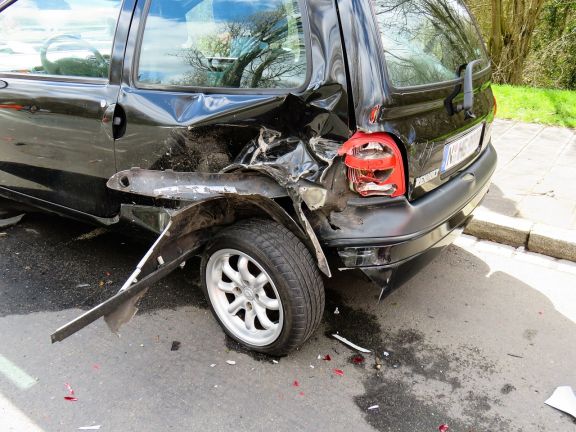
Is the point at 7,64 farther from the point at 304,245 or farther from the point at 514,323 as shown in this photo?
the point at 514,323

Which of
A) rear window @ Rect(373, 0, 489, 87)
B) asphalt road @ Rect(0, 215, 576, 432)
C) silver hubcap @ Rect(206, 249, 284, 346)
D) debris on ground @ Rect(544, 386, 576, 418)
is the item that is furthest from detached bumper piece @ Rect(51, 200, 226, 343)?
debris on ground @ Rect(544, 386, 576, 418)

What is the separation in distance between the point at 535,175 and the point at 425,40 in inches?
108

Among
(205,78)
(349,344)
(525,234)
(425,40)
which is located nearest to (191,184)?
(205,78)

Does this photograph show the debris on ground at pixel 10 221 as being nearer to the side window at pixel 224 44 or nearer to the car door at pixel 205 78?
the car door at pixel 205 78

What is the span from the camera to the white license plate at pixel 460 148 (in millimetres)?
2674

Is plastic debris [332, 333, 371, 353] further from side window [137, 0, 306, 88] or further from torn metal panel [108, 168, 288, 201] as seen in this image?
side window [137, 0, 306, 88]

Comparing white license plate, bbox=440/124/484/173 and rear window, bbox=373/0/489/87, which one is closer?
rear window, bbox=373/0/489/87

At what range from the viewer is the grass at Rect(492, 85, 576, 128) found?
6621mm

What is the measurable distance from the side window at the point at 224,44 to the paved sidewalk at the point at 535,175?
250 centimetres

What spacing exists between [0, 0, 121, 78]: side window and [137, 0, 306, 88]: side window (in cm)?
31

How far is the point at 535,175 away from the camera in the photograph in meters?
4.86

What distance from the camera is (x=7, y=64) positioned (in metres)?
3.45

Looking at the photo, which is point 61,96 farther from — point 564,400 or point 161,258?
point 564,400

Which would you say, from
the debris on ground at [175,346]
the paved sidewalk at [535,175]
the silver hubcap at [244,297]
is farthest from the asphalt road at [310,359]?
the paved sidewalk at [535,175]
